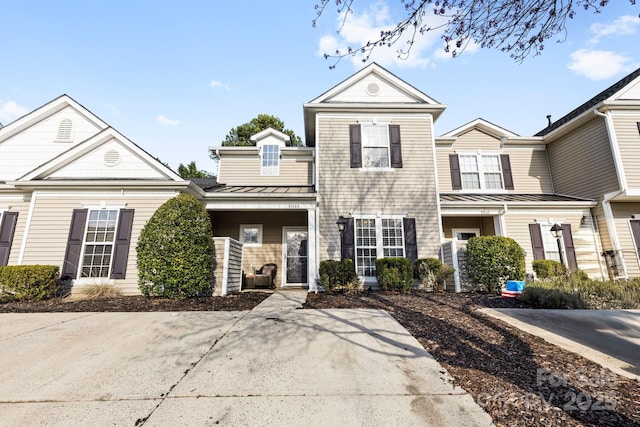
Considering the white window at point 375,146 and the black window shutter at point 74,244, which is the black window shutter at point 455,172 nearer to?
the white window at point 375,146

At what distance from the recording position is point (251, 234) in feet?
34.2

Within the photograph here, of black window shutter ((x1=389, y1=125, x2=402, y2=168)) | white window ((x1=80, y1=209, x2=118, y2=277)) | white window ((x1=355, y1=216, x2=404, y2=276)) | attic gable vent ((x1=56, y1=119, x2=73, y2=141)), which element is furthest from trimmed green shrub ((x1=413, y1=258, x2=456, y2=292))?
attic gable vent ((x1=56, y1=119, x2=73, y2=141))

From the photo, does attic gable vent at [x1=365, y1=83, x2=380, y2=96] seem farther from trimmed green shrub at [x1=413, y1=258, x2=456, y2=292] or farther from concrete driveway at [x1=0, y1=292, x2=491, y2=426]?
concrete driveway at [x1=0, y1=292, x2=491, y2=426]

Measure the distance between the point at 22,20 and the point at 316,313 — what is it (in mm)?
9711

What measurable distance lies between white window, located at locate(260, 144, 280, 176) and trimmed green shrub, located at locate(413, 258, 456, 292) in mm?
6387

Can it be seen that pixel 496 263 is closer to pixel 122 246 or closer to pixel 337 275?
pixel 337 275

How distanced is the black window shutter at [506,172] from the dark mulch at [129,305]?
10685mm

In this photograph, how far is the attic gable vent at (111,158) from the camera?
325 inches

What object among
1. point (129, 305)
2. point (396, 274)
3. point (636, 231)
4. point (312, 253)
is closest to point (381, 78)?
point (312, 253)

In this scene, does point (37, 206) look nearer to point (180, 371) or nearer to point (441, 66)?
point (180, 371)

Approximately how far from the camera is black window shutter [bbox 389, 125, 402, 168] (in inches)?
371

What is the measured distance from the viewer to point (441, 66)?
3.78 metres

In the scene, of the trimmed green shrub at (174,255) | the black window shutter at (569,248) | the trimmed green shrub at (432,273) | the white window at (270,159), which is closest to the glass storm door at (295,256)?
the white window at (270,159)

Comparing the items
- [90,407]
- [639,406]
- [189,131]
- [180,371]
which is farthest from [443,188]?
[189,131]
